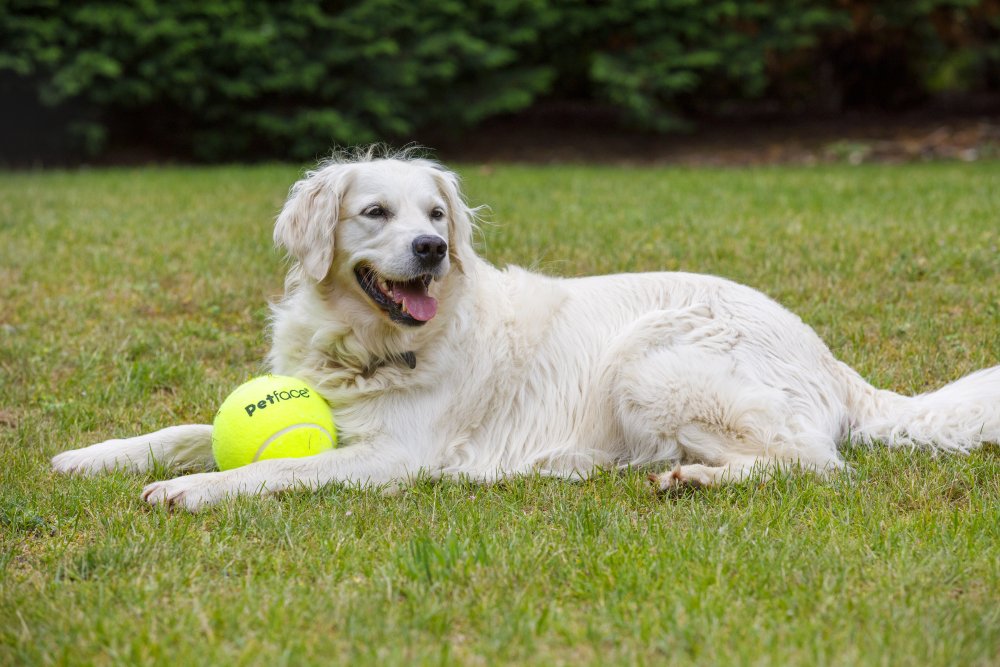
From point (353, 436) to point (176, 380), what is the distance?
5.18ft

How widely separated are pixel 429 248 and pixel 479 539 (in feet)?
4.09

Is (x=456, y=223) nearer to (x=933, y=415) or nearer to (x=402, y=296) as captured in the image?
(x=402, y=296)

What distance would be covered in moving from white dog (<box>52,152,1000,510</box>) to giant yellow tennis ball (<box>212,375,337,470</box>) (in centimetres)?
12

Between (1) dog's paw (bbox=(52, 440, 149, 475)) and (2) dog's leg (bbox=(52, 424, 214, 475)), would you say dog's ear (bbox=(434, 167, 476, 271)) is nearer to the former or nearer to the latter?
(2) dog's leg (bbox=(52, 424, 214, 475))

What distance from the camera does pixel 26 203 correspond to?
9.88m

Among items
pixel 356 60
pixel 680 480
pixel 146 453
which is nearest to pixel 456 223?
pixel 680 480

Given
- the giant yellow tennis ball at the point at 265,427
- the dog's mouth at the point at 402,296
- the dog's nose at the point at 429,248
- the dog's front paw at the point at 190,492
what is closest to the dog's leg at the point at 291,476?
the dog's front paw at the point at 190,492

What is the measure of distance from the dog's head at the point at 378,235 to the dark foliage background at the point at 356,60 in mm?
9412

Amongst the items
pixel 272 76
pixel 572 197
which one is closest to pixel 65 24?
pixel 272 76

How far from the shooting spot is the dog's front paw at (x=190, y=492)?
371 cm

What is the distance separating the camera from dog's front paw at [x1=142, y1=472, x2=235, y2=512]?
371 centimetres

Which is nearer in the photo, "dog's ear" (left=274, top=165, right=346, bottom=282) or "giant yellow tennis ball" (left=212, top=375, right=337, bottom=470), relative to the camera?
"giant yellow tennis ball" (left=212, top=375, right=337, bottom=470)

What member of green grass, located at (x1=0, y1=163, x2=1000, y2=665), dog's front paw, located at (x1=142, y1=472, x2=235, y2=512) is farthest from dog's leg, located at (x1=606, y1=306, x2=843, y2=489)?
dog's front paw, located at (x1=142, y1=472, x2=235, y2=512)

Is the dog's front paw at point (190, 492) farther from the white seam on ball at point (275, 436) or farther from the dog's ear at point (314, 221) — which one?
the dog's ear at point (314, 221)
